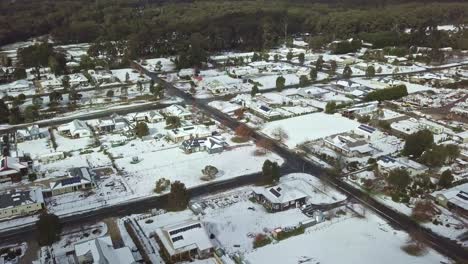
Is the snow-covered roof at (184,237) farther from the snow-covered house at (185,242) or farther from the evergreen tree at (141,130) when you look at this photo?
the evergreen tree at (141,130)

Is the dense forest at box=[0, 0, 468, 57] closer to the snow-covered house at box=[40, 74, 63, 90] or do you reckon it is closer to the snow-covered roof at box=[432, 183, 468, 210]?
the snow-covered house at box=[40, 74, 63, 90]

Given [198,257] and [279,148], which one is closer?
[198,257]

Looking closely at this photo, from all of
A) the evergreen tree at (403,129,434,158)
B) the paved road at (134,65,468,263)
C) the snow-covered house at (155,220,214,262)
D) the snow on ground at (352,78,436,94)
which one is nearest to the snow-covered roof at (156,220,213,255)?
the snow-covered house at (155,220,214,262)

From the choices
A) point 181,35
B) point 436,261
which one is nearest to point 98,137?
point 436,261

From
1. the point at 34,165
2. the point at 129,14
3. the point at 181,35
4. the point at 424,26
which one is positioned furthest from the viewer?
the point at 129,14

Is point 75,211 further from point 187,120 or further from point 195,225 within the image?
point 187,120

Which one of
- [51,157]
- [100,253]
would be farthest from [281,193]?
[51,157]
